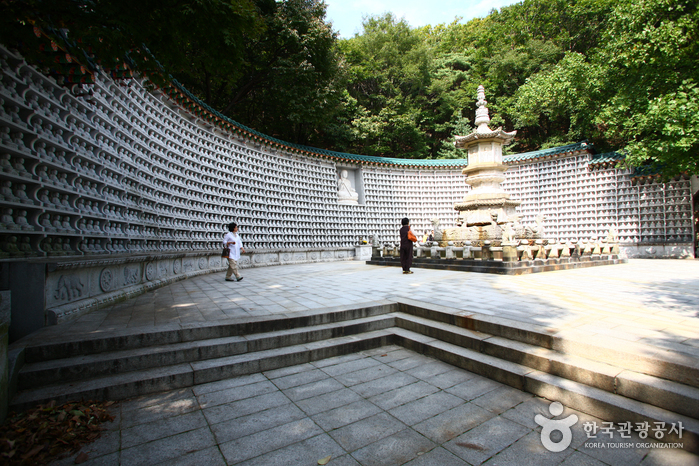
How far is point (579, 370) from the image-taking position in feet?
10.0

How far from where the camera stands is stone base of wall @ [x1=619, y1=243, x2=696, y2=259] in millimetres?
14992

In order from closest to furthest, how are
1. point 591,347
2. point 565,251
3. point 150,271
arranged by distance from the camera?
point 591,347, point 150,271, point 565,251

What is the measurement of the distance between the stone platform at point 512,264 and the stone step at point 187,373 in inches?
264

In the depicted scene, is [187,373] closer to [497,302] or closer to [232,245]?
[497,302]

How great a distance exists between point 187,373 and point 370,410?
78.3 inches

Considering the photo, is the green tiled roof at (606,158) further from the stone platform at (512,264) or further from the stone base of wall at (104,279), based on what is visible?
the stone base of wall at (104,279)

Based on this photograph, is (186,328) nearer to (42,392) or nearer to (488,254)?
(42,392)

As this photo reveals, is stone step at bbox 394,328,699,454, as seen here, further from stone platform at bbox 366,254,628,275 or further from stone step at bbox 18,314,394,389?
stone platform at bbox 366,254,628,275

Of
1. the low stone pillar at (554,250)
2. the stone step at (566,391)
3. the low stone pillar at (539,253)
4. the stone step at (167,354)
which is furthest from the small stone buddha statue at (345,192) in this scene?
the stone step at (566,391)

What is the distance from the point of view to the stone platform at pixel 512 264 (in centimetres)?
991

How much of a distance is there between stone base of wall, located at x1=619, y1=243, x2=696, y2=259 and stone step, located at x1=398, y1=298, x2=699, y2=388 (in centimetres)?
1709

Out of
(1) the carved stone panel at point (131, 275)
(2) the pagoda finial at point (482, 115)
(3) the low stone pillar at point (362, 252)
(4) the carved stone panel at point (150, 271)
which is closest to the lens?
(1) the carved stone panel at point (131, 275)

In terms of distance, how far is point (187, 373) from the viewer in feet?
11.4

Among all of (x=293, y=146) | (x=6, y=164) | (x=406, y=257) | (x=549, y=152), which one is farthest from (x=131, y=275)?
(x=549, y=152)
